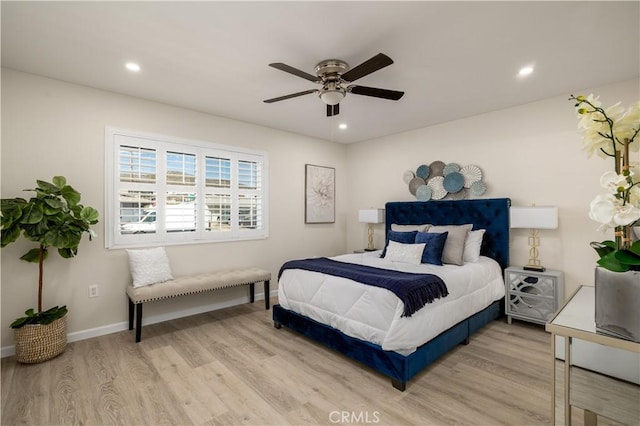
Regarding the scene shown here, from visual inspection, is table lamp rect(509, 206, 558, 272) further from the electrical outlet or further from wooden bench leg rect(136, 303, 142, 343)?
the electrical outlet

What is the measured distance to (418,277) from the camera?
253 cm

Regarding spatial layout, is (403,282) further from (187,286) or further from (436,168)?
(436,168)

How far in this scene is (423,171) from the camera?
15.2ft

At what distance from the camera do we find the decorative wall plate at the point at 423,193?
4516 mm

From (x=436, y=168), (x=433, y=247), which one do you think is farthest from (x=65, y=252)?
(x=436, y=168)

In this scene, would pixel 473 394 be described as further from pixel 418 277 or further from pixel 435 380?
pixel 418 277

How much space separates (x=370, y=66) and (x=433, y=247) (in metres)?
2.18

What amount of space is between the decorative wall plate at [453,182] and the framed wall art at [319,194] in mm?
2033

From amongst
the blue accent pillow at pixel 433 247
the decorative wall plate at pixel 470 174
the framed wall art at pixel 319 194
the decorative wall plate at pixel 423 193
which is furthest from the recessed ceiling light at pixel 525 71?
the framed wall art at pixel 319 194

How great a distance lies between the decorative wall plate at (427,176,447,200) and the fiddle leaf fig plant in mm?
4252

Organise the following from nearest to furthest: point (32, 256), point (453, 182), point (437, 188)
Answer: point (32, 256), point (453, 182), point (437, 188)

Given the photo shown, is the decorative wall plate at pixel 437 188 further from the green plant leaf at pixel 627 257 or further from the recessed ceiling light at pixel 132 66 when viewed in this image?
the recessed ceiling light at pixel 132 66

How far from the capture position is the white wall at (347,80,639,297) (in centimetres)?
327

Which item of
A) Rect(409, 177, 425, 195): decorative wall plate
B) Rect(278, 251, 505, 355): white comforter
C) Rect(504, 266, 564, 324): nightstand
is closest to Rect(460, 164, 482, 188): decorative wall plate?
Rect(409, 177, 425, 195): decorative wall plate
